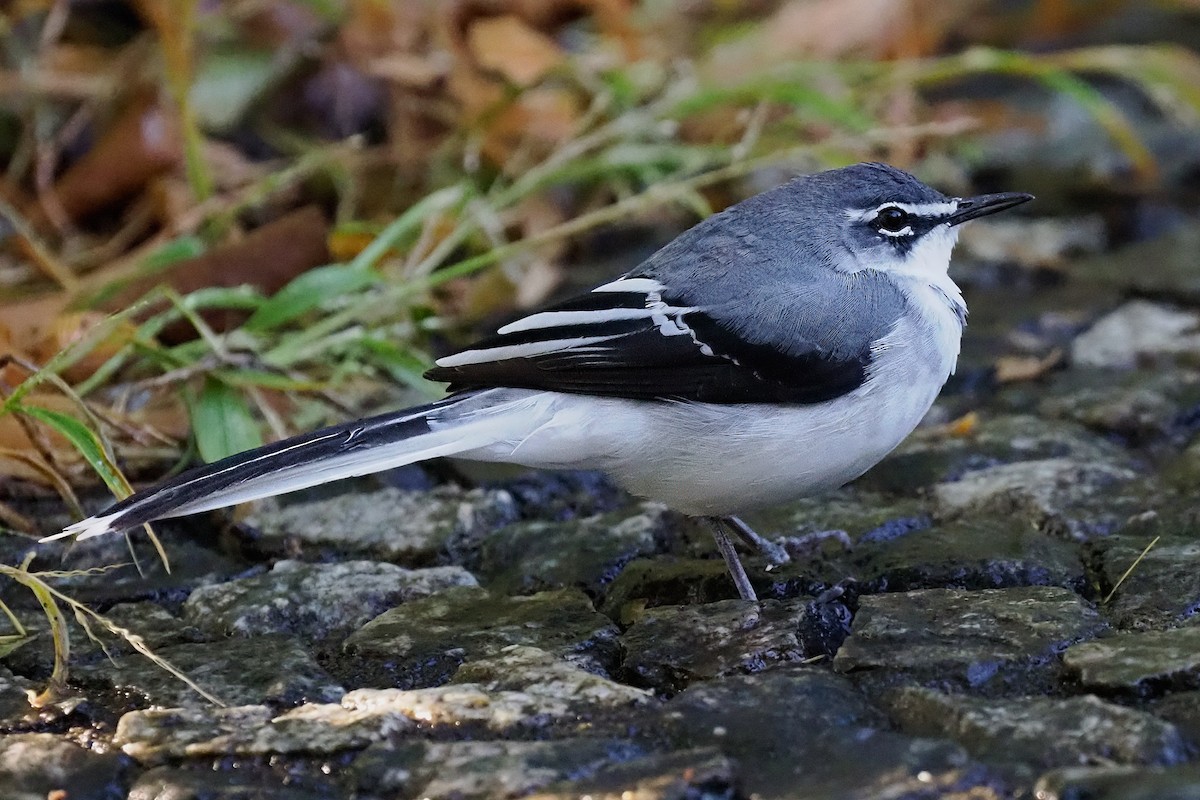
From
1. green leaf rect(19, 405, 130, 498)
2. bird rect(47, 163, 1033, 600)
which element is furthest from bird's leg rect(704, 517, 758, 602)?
green leaf rect(19, 405, 130, 498)

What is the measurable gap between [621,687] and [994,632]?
79 centimetres

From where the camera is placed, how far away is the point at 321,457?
2.89m

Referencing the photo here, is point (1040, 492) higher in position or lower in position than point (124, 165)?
lower

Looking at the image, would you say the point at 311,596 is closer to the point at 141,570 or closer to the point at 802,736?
the point at 141,570

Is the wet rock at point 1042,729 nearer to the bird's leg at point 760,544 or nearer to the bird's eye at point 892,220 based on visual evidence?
the bird's leg at point 760,544

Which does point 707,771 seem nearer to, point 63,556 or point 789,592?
point 789,592

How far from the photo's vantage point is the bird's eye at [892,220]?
12.1 feet

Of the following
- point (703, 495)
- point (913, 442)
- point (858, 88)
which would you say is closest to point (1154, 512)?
point (913, 442)

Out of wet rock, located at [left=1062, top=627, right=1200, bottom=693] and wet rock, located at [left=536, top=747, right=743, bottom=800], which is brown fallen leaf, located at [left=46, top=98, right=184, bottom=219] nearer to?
wet rock, located at [left=536, top=747, right=743, bottom=800]

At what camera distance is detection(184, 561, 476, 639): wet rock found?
10.3 feet

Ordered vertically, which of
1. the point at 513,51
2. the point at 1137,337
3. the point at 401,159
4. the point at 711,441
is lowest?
the point at 1137,337

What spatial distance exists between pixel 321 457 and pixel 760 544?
1.22 metres

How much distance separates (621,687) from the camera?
269cm

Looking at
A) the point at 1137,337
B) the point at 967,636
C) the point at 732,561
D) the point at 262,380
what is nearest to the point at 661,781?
the point at 967,636
